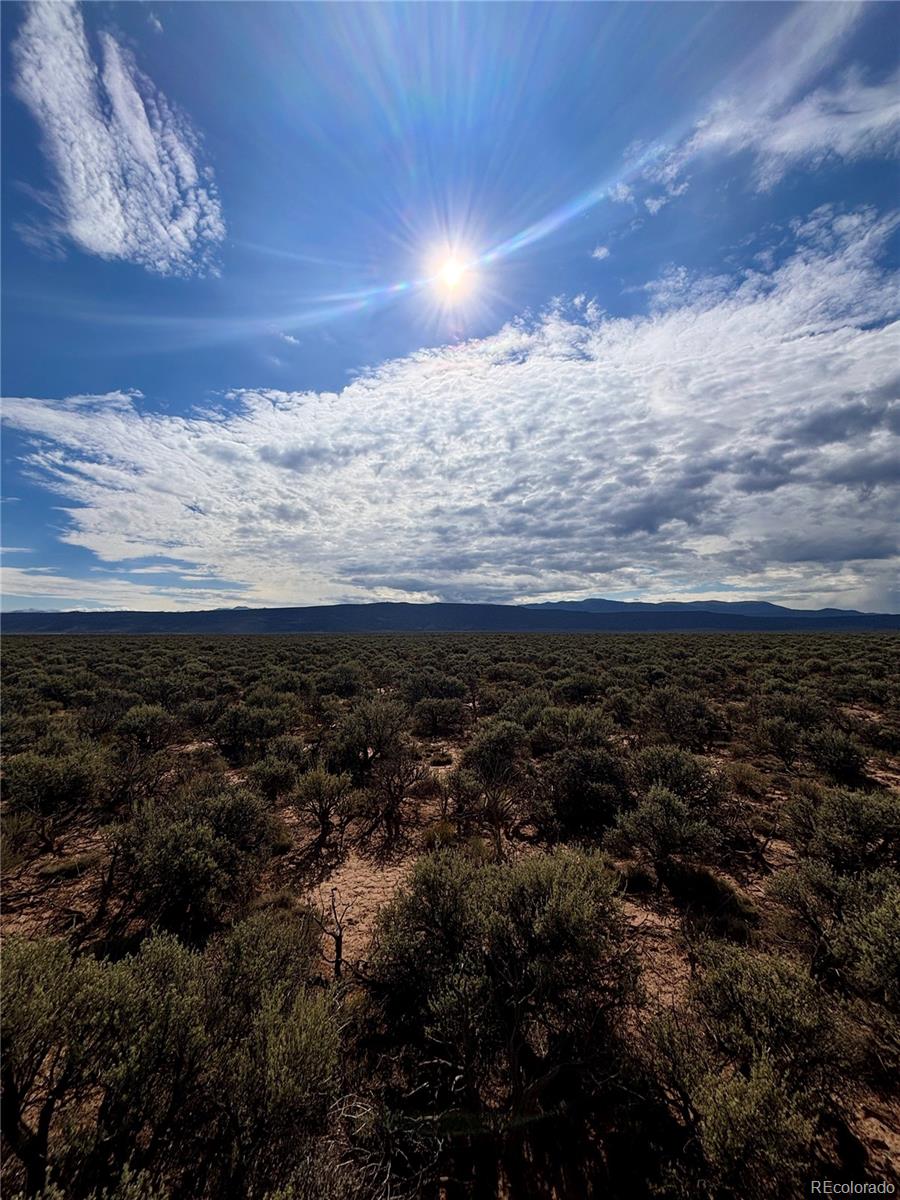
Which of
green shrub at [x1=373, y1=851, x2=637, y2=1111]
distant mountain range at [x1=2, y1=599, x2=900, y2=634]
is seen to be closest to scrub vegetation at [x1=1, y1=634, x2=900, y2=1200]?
green shrub at [x1=373, y1=851, x2=637, y2=1111]

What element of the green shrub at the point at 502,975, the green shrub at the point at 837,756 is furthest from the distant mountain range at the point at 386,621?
the green shrub at the point at 502,975

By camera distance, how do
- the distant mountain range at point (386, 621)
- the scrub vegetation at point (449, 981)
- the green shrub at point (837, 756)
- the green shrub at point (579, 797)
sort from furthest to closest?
the distant mountain range at point (386, 621), the green shrub at point (837, 756), the green shrub at point (579, 797), the scrub vegetation at point (449, 981)

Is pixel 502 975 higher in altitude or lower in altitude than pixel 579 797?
higher

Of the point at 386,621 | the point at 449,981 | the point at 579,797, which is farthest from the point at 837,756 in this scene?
the point at 386,621

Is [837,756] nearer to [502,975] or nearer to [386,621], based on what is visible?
[502,975]

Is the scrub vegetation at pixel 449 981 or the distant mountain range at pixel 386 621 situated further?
the distant mountain range at pixel 386 621

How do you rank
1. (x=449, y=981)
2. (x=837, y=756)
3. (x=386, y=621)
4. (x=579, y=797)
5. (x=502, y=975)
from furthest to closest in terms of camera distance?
(x=386, y=621) < (x=837, y=756) < (x=579, y=797) < (x=502, y=975) < (x=449, y=981)

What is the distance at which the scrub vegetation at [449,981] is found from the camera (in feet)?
10.8

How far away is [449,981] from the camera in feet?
14.8

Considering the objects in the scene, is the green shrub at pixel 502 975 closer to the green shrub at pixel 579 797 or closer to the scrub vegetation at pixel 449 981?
the scrub vegetation at pixel 449 981

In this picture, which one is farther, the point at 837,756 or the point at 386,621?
the point at 386,621

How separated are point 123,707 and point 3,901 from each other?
1027 centimetres

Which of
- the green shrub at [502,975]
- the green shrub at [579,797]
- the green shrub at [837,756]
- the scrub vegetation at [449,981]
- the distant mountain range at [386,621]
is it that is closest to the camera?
the scrub vegetation at [449,981]

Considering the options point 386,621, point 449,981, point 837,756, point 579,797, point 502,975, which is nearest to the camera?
point 449,981
